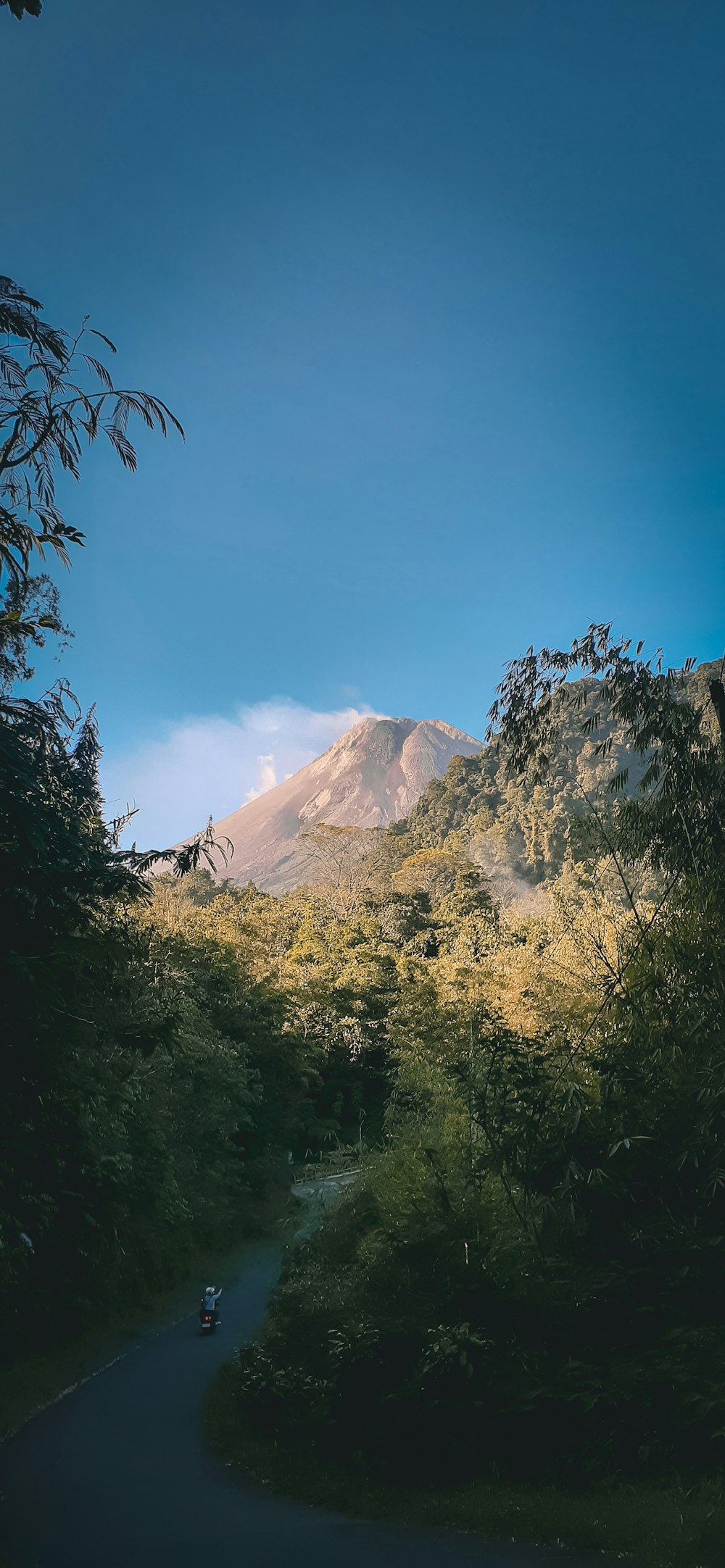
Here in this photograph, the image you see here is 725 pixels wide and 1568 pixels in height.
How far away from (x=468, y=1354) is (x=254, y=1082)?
1827 centimetres

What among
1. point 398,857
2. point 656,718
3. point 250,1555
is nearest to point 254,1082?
point 250,1555

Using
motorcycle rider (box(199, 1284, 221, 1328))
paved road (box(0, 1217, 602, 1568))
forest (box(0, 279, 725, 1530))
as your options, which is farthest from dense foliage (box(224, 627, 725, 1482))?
Result: motorcycle rider (box(199, 1284, 221, 1328))

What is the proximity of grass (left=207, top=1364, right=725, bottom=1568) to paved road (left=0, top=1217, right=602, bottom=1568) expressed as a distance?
228mm

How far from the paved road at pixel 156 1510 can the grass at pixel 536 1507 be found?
23 centimetres

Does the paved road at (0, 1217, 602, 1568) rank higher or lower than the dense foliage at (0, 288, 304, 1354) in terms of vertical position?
lower

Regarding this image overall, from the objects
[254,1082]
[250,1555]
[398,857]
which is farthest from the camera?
[398,857]

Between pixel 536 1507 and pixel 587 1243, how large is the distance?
6.81 ft

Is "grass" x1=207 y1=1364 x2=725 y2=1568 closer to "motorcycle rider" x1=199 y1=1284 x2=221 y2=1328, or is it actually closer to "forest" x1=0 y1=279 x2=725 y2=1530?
"forest" x1=0 y1=279 x2=725 y2=1530

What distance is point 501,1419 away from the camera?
7.77 metres

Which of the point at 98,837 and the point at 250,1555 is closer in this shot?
the point at 250,1555

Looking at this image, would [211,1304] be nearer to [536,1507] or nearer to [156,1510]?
[156,1510]

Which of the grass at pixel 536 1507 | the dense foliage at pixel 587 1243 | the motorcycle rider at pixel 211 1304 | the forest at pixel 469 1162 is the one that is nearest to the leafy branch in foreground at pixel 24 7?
the forest at pixel 469 1162

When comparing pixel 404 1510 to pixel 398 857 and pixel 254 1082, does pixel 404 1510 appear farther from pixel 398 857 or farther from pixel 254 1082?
pixel 398 857

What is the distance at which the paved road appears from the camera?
6520mm
